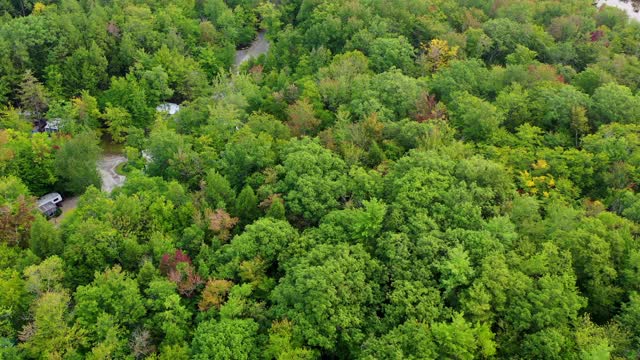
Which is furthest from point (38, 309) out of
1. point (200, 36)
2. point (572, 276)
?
point (200, 36)

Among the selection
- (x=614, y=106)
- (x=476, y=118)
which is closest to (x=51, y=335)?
(x=476, y=118)

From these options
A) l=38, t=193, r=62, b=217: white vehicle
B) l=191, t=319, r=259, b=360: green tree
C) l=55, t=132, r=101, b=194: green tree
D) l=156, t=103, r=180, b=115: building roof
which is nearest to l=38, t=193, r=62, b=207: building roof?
l=38, t=193, r=62, b=217: white vehicle

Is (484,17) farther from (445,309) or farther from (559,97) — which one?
(445,309)

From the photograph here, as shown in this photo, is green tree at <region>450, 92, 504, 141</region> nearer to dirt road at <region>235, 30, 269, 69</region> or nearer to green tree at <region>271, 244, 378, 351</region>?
green tree at <region>271, 244, 378, 351</region>

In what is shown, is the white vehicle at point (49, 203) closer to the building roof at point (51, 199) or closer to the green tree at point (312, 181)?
the building roof at point (51, 199)

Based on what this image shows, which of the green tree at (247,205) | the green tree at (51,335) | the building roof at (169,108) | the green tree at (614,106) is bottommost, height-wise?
the building roof at (169,108)

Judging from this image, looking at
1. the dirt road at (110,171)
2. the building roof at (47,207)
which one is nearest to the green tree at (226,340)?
the building roof at (47,207)
